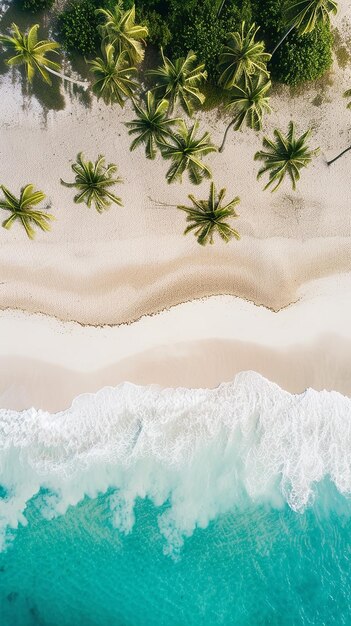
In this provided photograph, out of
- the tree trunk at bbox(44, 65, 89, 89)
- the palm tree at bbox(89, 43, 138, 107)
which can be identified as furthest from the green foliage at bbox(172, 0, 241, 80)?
the tree trunk at bbox(44, 65, 89, 89)

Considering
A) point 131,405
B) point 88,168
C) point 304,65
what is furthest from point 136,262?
point 304,65

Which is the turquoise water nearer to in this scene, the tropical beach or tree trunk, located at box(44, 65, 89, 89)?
the tropical beach

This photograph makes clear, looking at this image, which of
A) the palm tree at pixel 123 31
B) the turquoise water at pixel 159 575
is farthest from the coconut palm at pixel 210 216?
the turquoise water at pixel 159 575

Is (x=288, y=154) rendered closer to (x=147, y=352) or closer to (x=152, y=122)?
(x=152, y=122)

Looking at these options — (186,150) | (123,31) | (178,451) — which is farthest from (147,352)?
(123,31)

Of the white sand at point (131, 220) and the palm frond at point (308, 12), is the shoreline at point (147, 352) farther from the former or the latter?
the palm frond at point (308, 12)

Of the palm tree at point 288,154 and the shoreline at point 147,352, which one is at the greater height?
the palm tree at point 288,154

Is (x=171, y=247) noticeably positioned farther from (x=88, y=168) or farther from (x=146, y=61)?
(x=146, y=61)
